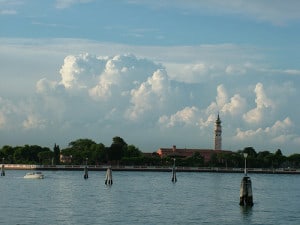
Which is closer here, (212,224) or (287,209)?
(212,224)

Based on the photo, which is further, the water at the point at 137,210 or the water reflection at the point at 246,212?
the water reflection at the point at 246,212

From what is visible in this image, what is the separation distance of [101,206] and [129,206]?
9.55 ft

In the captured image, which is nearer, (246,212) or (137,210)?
(246,212)

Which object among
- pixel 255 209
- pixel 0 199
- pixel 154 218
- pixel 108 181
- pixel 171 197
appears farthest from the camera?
pixel 108 181

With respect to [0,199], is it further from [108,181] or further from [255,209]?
[108,181]

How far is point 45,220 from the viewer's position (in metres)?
55.8

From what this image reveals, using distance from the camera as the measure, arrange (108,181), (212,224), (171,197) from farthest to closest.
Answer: (108,181), (171,197), (212,224)

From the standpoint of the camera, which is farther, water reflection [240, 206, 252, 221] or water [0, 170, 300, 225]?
water reflection [240, 206, 252, 221]

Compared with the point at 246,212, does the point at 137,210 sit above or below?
below

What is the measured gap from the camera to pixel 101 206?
70.6 metres

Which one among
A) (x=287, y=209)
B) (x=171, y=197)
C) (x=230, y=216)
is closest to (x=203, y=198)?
(x=171, y=197)

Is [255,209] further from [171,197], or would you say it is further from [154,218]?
[171,197]

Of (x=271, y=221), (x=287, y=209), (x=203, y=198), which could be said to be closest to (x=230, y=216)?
(x=271, y=221)

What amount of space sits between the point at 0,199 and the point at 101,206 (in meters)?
13.1
